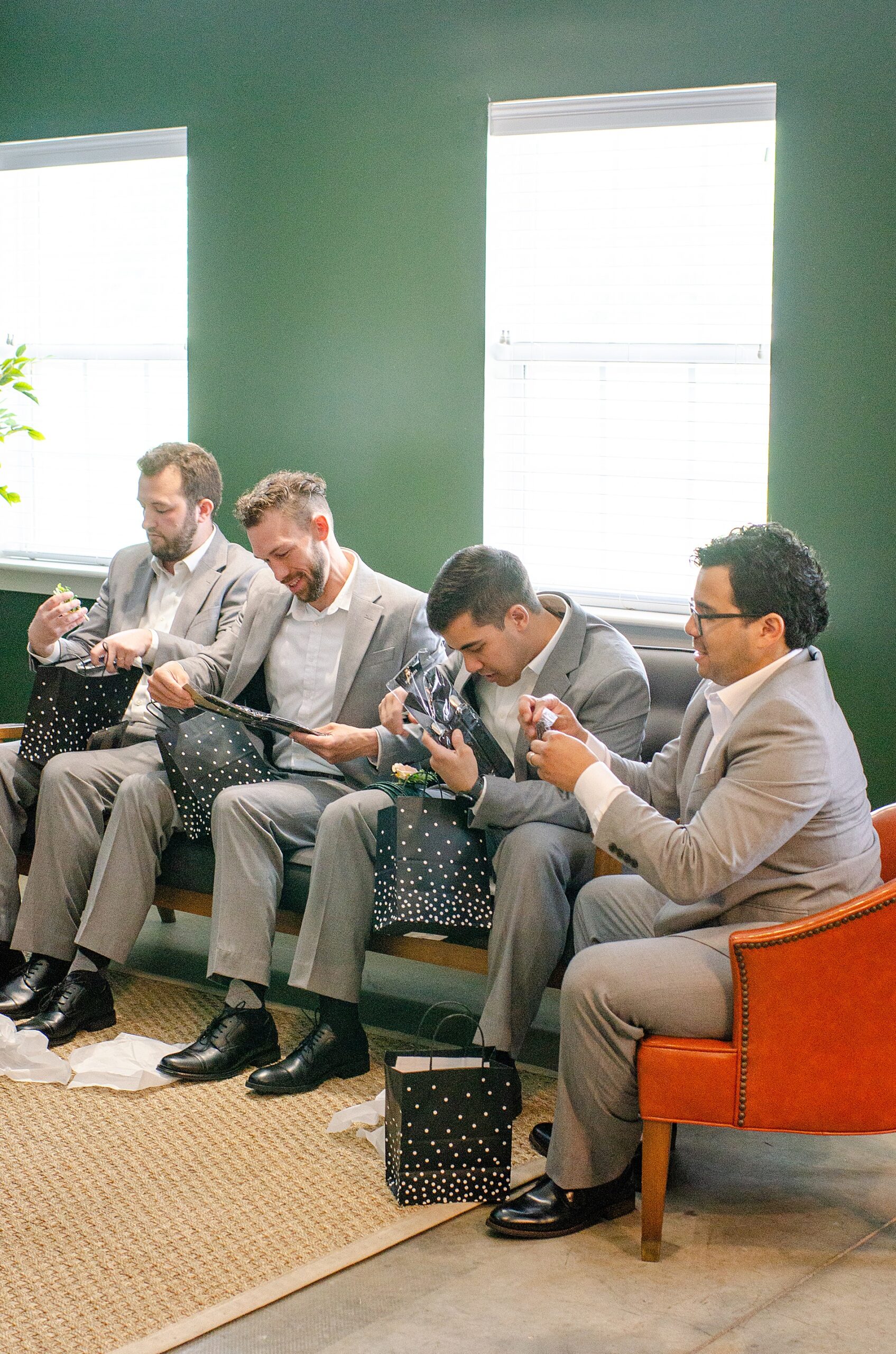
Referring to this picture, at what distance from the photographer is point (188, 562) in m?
4.07

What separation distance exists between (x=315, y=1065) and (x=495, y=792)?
77 cm

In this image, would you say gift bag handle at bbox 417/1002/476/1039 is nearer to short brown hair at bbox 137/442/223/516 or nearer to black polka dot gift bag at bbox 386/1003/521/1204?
black polka dot gift bag at bbox 386/1003/521/1204

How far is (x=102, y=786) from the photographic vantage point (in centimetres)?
365

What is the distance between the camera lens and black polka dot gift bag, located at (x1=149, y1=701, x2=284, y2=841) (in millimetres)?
3416

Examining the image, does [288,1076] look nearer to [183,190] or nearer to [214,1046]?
[214,1046]

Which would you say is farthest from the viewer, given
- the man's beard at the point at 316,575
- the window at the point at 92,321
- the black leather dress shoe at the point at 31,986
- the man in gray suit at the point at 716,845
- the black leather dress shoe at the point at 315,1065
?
the window at the point at 92,321

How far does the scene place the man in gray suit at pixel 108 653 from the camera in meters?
3.57

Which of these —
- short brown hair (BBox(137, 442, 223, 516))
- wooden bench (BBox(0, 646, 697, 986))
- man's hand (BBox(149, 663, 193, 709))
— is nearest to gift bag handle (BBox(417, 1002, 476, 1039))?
wooden bench (BBox(0, 646, 697, 986))

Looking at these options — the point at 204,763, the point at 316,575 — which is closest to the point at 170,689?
the point at 204,763

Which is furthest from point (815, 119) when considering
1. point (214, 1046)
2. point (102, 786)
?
point (214, 1046)

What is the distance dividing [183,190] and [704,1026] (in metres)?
3.81

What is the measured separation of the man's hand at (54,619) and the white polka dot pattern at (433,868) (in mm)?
1385

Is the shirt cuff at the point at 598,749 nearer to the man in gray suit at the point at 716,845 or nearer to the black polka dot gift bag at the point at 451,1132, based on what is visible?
the man in gray suit at the point at 716,845

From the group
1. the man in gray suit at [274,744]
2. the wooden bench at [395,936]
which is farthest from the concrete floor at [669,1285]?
the man in gray suit at [274,744]
